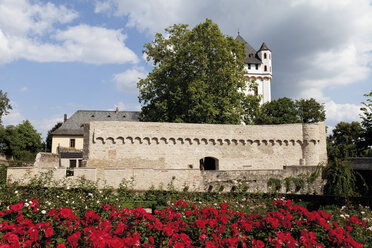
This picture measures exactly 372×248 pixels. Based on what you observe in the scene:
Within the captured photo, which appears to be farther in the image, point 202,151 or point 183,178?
point 202,151

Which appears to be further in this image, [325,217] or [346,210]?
[346,210]

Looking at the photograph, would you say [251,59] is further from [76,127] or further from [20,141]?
[20,141]

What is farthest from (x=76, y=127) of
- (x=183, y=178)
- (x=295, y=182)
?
(x=295, y=182)

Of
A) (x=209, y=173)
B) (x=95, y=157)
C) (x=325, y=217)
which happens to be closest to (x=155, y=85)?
(x=95, y=157)

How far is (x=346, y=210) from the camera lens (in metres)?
10.5

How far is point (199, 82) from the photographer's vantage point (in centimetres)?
2317

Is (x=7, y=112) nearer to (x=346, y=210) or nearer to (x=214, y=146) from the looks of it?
Result: (x=214, y=146)

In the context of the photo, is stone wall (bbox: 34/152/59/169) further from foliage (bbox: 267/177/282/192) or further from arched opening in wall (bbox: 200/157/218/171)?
foliage (bbox: 267/177/282/192)

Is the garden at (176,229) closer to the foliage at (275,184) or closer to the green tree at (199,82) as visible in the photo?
the foliage at (275,184)

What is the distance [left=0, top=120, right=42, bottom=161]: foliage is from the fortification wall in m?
33.5

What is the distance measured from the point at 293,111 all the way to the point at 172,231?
111 feet

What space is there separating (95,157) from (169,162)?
4.79m

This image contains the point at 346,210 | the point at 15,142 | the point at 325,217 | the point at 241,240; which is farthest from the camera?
the point at 15,142

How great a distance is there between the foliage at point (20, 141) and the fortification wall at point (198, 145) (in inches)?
1320
